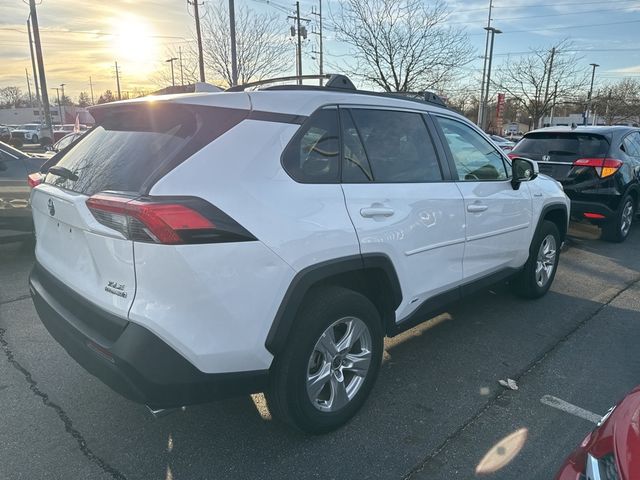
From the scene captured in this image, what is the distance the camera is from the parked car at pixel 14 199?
586 centimetres

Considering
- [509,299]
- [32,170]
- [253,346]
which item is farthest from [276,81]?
[32,170]

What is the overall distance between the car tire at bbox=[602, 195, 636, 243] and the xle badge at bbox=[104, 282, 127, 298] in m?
7.08

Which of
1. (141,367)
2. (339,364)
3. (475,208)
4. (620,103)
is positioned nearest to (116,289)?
(141,367)

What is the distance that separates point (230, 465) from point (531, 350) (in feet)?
8.14

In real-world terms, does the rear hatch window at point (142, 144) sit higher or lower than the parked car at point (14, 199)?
higher

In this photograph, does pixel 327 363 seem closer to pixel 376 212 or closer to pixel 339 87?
pixel 376 212

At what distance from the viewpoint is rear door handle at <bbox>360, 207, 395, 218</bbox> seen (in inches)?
Answer: 101

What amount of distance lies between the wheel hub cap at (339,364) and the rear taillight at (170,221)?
0.82 metres

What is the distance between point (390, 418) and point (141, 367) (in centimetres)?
153

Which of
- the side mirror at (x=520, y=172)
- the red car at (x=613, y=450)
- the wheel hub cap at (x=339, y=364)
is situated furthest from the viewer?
the side mirror at (x=520, y=172)

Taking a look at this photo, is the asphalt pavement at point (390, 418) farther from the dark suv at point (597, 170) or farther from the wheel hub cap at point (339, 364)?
the dark suv at point (597, 170)

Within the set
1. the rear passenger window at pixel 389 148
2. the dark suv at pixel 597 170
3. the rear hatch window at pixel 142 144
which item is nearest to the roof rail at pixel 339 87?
the rear passenger window at pixel 389 148

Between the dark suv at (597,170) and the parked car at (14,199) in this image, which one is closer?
the parked car at (14,199)

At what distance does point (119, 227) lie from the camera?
6.53ft
